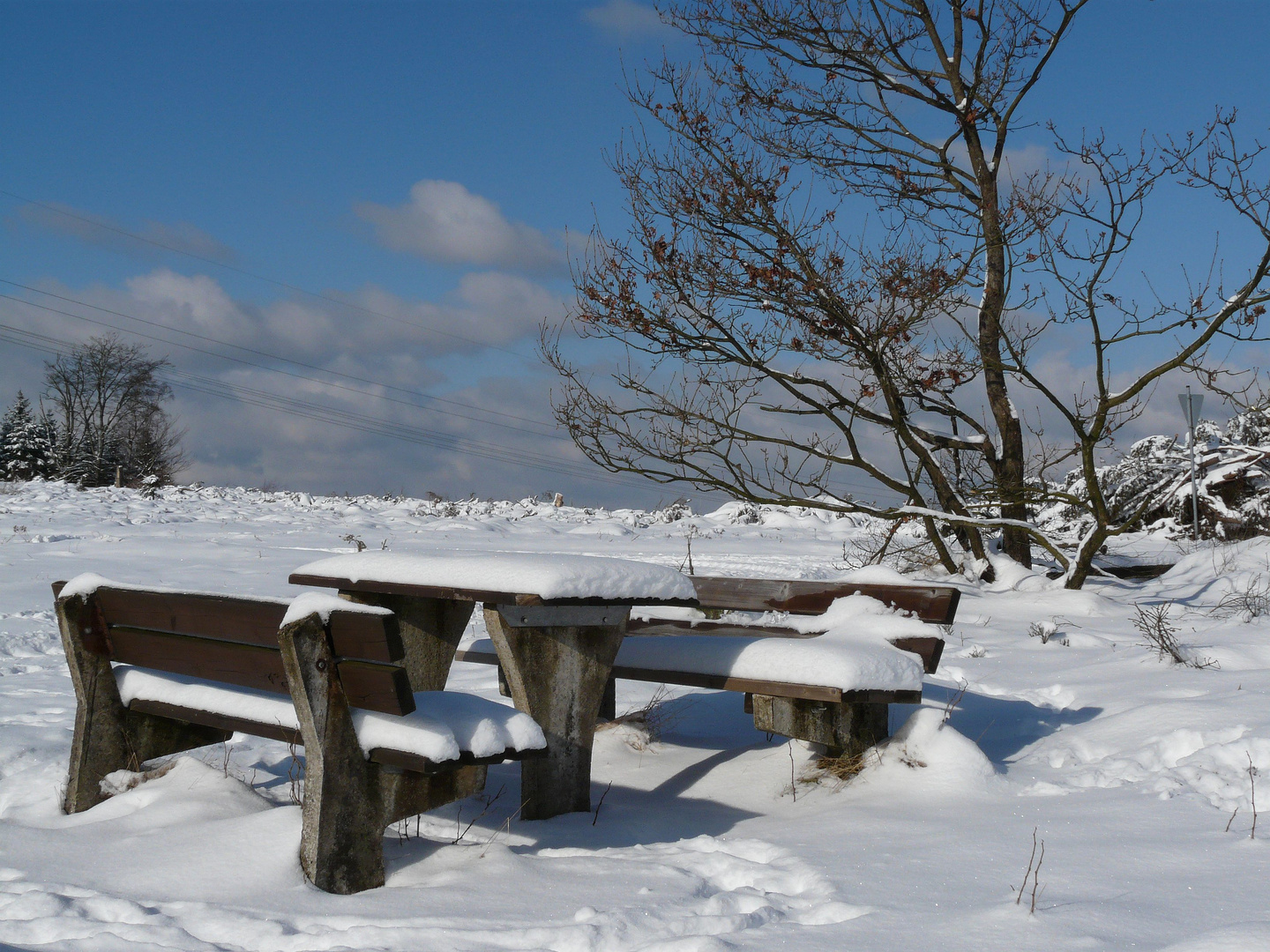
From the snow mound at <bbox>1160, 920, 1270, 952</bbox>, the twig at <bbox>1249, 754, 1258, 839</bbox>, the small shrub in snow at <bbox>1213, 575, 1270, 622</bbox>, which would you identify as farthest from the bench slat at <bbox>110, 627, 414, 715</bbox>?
the small shrub in snow at <bbox>1213, 575, 1270, 622</bbox>

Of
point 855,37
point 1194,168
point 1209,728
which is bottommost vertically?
point 1209,728

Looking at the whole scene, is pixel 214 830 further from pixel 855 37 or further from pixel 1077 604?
pixel 855 37

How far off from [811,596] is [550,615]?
182cm

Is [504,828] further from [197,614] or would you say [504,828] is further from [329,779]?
[197,614]

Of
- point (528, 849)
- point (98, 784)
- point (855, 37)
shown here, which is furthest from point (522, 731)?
point (855, 37)

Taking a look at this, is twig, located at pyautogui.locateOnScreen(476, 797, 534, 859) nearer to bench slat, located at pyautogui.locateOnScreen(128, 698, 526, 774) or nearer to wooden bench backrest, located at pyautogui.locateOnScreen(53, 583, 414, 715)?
bench slat, located at pyautogui.locateOnScreen(128, 698, 526, 774)

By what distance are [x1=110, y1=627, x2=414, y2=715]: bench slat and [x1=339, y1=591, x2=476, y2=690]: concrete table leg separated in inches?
24.6

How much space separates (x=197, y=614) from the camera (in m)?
3.18

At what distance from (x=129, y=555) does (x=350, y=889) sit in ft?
30.1

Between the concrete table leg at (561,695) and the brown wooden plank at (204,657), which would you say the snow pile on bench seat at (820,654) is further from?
the brown wooden plank at (204,657)

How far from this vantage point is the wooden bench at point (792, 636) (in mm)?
3512

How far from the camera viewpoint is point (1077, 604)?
770cm

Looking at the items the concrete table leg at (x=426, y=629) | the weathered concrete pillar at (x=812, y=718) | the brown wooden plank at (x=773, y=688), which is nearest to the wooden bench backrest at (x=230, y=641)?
the concrete table leg at (x=426, y=629)

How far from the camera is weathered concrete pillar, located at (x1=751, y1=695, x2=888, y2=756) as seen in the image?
3695 mm
